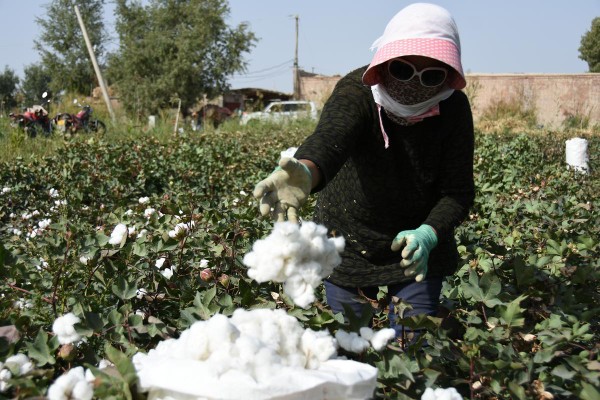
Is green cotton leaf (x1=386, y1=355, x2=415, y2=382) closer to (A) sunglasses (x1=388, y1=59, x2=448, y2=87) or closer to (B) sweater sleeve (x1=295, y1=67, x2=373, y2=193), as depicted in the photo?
(B) sweater sleeve (x1=295, y1=67, x2=373, y2=193)

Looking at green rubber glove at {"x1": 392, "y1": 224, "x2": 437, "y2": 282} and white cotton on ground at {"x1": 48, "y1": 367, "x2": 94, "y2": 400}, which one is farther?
green rubber glove at {"x1": 392, "y1": 224, "x2": 437, "y2": 282}

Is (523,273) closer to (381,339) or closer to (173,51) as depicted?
(381,339)

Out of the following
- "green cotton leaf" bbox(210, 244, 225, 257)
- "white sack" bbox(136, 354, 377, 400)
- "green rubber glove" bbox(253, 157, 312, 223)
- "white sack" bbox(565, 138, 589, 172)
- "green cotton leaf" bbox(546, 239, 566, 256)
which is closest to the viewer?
"white sack" bbox(136, 354, 377, 400)

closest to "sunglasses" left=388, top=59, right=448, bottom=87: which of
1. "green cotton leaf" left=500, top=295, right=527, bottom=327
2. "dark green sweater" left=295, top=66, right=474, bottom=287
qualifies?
"dark green sweater" left=295, top=66, right=474, bottom=287

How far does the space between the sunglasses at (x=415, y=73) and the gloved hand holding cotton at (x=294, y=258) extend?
917 millimetres

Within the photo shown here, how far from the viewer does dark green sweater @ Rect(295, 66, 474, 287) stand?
6.56ft

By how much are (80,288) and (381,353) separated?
1.01 m

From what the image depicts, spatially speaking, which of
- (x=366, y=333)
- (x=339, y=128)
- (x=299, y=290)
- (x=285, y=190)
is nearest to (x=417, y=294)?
(x=339, y=128)

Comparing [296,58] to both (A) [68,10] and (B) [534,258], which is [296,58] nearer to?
(A) [68,10]

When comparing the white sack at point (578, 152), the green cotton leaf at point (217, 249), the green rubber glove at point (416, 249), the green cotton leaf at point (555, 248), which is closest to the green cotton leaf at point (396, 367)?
the green rubber glove at point (416, 249)

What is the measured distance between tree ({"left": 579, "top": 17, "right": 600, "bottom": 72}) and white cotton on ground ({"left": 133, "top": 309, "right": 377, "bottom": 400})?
44.6 metres

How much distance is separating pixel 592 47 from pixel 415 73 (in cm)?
4496

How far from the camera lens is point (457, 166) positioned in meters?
2.06

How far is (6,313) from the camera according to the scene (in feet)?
5.62
